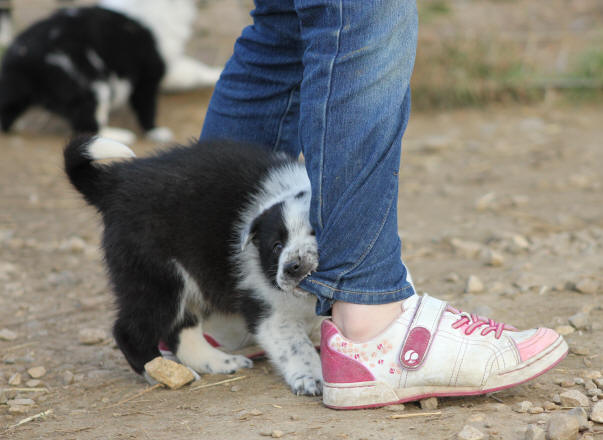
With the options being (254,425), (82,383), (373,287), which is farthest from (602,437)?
(82,383)

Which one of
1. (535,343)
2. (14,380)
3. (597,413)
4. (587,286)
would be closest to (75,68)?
(14,380)

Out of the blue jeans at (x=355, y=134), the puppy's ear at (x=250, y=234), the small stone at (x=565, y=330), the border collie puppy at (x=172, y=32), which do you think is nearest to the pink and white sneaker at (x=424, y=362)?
the blue jeans at (x=355, y=134)

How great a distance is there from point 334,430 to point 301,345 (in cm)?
53

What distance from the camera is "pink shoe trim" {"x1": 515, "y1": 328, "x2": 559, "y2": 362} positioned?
6.26 feet

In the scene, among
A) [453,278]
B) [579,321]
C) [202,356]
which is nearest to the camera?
[579,321]

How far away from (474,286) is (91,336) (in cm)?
138

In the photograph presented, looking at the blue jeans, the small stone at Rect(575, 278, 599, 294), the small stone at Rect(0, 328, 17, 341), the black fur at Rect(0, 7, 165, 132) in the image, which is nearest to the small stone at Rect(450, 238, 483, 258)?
the small stone at Rect(575, 278, 599, 294)

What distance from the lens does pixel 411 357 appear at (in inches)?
75.0

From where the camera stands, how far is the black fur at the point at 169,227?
2.30 m

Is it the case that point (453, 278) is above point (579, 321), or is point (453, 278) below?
below

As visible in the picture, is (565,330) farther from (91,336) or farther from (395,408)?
(91,336)

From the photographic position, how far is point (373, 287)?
188 centimetres

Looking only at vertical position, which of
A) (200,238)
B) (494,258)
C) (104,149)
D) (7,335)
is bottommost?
(7,335)

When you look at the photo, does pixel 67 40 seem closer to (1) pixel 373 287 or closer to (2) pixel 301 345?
(2) pixel 301 345
